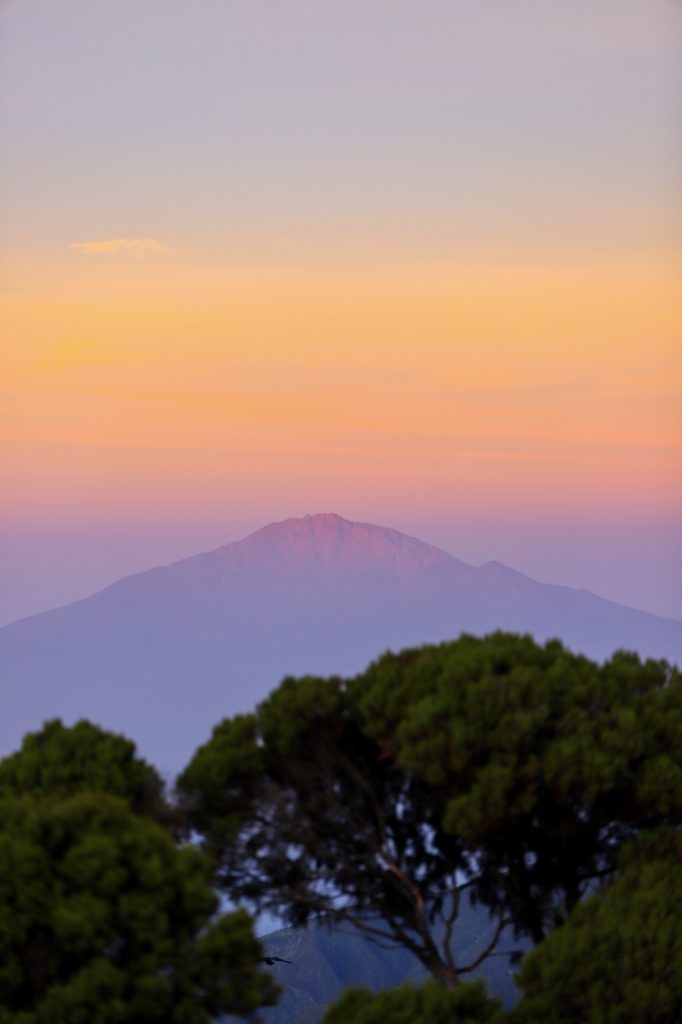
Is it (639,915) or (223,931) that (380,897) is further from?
(223,931)

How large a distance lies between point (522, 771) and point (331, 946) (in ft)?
140

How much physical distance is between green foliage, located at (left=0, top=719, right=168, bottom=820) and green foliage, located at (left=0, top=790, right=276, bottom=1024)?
1800 mm

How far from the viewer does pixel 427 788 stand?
44.5 ft

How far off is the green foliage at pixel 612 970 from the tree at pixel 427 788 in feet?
3.68

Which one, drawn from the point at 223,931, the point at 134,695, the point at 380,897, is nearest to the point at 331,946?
the point at 380,897

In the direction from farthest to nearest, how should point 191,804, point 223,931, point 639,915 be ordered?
point 191,804
point 639,915
point 223,931

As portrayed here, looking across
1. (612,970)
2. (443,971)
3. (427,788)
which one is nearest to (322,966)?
(443,971)

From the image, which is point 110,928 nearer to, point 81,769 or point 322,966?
point 81,769

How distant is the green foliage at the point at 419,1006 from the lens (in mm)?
11680

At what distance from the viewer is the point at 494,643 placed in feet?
44.8

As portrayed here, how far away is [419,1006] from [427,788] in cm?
237

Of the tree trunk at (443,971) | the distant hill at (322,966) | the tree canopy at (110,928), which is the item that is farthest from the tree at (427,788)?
the distant hill at (322,966)

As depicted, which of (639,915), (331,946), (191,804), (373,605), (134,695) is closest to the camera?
(639,915)

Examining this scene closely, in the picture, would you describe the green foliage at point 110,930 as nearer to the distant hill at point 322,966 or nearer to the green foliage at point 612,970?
the green foliage at point 612,970
